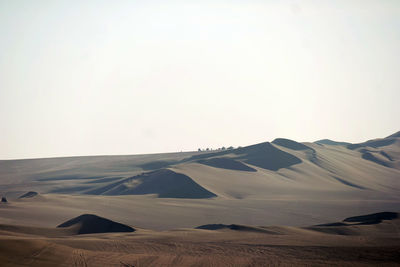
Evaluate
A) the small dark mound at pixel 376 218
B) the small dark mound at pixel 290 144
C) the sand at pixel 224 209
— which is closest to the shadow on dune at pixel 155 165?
the sand at pixel 224 209

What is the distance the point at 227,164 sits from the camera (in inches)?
5679

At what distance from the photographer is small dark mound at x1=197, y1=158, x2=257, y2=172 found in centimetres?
14038

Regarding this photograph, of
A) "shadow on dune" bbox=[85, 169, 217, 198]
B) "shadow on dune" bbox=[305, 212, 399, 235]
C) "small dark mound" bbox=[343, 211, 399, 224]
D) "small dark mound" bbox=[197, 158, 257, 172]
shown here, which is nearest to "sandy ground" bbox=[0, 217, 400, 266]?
"shadow on dune" bbox=[305, 212, 399, 235]

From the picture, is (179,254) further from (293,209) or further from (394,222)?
(293,209)

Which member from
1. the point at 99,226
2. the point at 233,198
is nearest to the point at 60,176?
the point at 233,198

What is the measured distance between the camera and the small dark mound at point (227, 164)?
140375mm

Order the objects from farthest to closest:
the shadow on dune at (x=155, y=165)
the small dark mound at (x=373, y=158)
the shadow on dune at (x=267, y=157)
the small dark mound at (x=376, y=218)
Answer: the shadow on dune at (x=155, y=165)
the small dark mound at (x=373, y=158)
the shadow on dune at (x=267, y=157)
the small dark mound at (x=376, y=218)

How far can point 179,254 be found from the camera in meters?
45.2

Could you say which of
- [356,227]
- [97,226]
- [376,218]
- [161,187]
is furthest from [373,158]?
[97,226]

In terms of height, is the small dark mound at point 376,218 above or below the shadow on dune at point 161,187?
below

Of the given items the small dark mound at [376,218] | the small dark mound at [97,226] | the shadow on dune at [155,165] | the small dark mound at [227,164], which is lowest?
the small dark mound at [97,226]

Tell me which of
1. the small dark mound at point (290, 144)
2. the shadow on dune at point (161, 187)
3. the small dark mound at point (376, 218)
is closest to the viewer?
the small dark mound at point (376, 218)

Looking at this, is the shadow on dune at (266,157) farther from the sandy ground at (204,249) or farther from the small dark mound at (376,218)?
the sandy ground at (204,249)

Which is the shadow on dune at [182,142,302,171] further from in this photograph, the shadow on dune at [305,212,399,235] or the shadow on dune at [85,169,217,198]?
the shadow on dune at [305,212,399,235]
